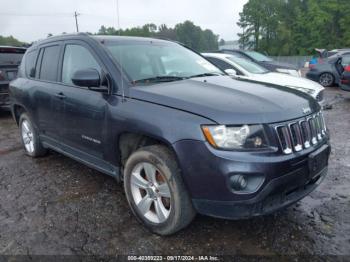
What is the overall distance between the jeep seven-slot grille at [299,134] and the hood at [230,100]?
2.8 inches

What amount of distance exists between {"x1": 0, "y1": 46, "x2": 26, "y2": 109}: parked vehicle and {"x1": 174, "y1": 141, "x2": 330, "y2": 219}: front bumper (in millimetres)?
6711

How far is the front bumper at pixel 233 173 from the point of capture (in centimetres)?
233

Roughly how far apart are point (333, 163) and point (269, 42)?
68.8m

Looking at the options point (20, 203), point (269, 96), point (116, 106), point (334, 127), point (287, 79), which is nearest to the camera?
point (269, 96)

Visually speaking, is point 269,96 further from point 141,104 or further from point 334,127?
point 334,127

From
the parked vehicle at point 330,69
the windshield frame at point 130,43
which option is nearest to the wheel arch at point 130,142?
the windshield frame at point 130,43

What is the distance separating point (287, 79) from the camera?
730cm

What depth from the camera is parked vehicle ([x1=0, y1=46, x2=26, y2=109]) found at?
7.71 meters

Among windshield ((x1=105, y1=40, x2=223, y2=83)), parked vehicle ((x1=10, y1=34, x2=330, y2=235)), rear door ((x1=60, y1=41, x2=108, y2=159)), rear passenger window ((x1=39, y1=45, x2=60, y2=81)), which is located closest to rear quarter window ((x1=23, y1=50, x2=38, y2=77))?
rear passenger window ((x1=39, y1=45, x2=60, y2=81))

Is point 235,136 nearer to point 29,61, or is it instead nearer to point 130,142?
point 130,142

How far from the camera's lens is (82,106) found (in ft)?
11.1

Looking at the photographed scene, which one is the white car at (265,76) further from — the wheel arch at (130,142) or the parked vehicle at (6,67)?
the parked vehicle at (6,67)

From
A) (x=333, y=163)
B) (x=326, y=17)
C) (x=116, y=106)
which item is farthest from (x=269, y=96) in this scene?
(x=326, y=17)

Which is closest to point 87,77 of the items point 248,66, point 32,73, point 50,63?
point 50,63
